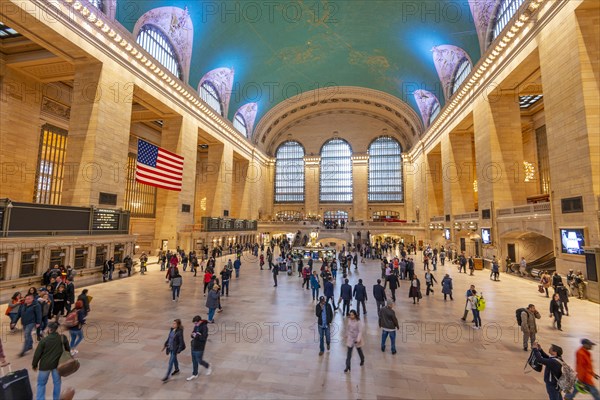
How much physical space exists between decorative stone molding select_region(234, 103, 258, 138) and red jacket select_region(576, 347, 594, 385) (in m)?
34.9

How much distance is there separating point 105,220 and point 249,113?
26041 millimetres

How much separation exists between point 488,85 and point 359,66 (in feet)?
50.7

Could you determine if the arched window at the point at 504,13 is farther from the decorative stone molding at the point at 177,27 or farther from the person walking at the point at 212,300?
the person walking at the point at 212,300

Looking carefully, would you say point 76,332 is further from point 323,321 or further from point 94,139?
point 94,139

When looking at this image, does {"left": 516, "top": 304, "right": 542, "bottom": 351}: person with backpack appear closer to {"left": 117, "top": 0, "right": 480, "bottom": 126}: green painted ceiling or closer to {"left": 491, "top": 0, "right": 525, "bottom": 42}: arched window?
{"left": 491, "top": 0, "right": 525, "bottom": 42}: arched window

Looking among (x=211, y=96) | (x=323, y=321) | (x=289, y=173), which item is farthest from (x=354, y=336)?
(x=289, y=173)

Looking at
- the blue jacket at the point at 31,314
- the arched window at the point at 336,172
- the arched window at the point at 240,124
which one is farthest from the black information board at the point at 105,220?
the arched window at the point at 336,172

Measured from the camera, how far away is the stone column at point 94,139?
14.5 metres

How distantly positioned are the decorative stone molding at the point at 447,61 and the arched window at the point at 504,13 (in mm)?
3646

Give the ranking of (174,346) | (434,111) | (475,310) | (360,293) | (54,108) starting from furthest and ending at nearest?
(434,111) < (54,108) < (360,293) < (475,310) < (174,346)

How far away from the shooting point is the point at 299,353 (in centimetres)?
569

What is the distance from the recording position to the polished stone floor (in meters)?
4.39

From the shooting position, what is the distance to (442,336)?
6.70 metres

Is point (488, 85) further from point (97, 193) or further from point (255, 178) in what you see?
point (255, 178)
